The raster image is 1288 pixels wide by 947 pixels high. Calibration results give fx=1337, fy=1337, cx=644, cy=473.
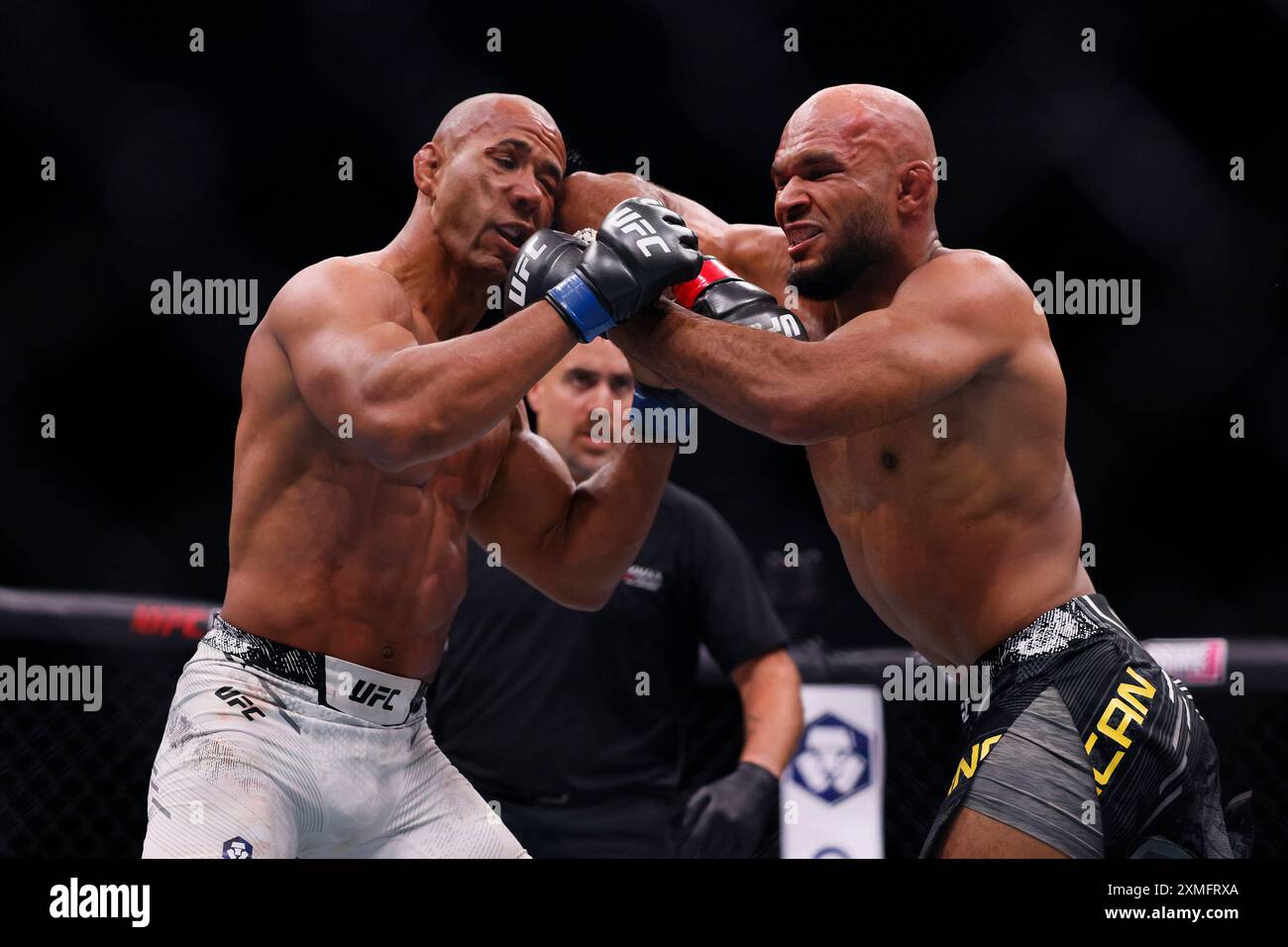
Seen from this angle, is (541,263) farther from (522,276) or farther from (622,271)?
(622,271)

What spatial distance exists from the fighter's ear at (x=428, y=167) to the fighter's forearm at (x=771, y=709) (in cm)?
127

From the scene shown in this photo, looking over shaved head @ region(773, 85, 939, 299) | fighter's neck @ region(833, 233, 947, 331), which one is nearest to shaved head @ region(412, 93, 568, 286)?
shaved head @ region(773, 85, 939, 299)

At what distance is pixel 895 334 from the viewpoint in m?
2.07

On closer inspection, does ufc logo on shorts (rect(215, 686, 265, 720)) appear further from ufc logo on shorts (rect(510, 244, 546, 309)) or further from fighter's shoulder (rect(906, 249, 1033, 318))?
fighter's shoulder (rect(906, 249, 1033, 318))

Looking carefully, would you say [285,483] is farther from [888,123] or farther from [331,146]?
[331,146]

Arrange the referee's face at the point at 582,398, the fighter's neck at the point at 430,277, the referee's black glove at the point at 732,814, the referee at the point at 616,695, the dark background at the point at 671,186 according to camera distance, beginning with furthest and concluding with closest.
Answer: the dark background at the point at 671,186, the referee's face at the point at 582,398, the referee at the point at 616,695, the referee's black glove at the point at 732,814, the fighter's neck at the point at 430,277

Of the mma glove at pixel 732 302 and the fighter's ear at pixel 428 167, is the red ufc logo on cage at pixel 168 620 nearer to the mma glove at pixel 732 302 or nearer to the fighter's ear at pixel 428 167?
the fighter's ear at pixel 428 167

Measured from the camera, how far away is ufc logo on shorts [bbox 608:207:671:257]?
2.12m

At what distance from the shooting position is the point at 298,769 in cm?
210

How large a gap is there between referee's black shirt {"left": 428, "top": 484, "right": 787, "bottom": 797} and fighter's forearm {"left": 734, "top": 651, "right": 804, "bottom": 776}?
0.04m

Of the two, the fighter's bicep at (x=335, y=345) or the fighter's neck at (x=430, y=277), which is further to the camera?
the fighter's neck at (x=430, y=277)

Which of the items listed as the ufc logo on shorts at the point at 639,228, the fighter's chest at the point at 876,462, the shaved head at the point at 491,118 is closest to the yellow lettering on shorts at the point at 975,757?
the fighter's chest at the point at 876,462

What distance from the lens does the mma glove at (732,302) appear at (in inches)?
87.6
